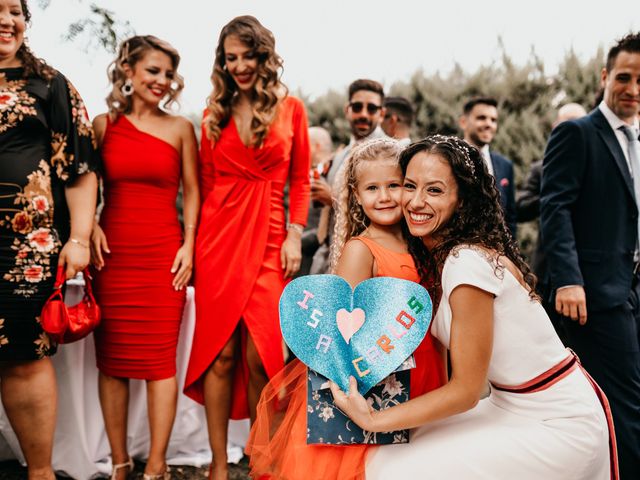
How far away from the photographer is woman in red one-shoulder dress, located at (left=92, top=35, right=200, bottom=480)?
118 inches

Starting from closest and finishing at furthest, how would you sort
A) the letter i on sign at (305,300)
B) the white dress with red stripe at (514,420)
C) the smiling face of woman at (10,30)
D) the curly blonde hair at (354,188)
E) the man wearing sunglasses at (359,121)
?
1. the white dress with red stripe at (514,420)
2. the letter i on sign at (305,300)
3. the curly blonde hair at (354,188)
4. the smiling face of woman at (10,30)
5. the man wearing sunglasses at (359,121)

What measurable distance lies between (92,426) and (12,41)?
6.53 feet

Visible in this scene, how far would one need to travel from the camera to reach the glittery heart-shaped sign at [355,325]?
181cm

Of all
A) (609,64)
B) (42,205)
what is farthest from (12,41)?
(609,64)

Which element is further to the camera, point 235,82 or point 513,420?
point 235,82

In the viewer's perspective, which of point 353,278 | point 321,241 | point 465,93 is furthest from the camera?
point 465,93

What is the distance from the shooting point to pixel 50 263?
8.69 ft

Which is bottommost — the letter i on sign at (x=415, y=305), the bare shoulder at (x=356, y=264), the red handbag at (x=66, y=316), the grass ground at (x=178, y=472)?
the grass ground at (x=178, y=472)

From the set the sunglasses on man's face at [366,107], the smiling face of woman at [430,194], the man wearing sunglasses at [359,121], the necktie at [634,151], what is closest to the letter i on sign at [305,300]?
the smiling face of woman at [430,194]

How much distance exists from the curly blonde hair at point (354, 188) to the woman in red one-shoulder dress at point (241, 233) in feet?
1.98

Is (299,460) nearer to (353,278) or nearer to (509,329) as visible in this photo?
(353,278)

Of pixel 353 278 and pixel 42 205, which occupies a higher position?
pixel 42 205

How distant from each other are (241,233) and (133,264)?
0.56 metres

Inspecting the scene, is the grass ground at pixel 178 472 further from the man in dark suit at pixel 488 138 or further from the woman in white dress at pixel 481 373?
the man in dark suit at pixel 488 138
